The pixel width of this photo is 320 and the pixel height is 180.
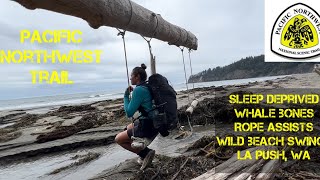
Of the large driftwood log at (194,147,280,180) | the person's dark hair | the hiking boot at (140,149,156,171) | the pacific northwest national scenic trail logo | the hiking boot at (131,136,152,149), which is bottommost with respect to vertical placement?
the hiking boot at (140,149,156,171)

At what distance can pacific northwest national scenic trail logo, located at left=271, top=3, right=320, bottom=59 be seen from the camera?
9117 mm

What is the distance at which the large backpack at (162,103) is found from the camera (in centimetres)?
625

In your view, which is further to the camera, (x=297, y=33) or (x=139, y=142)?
(x=297, y=33)

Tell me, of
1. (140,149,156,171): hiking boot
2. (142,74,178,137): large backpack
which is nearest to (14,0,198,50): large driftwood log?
(142,74,178,137): large backpack

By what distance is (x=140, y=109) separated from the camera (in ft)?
21.1

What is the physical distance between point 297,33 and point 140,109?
590cm

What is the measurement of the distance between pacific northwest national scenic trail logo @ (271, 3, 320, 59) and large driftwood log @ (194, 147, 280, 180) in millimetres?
4941

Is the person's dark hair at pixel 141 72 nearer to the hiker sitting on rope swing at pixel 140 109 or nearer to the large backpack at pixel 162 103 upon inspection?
the hiker sitting on rope swing at pixel 140 109

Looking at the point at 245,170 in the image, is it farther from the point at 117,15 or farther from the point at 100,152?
the point at 100,152

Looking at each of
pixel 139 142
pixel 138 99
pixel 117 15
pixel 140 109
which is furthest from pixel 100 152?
pixel 117 15

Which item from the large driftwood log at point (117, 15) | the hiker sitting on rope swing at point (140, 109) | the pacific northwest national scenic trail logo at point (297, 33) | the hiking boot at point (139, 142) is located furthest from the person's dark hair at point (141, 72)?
the pacific northwest national scenic trail logo at point (297, 33)

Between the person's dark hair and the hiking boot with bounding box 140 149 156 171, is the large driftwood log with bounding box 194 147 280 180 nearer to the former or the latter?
the hiking boot with bounding box 140 149 156 171

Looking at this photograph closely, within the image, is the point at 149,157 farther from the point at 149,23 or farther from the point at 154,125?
the point at 149,23

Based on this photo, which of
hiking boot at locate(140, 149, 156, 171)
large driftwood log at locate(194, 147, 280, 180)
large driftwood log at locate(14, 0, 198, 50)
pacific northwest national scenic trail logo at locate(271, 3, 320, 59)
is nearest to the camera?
large driftwood log at locate(14, 0, 198, 50)
